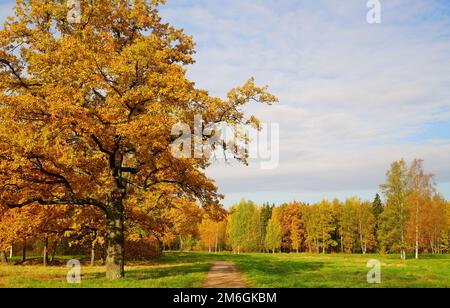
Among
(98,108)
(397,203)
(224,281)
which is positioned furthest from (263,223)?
(98,108)

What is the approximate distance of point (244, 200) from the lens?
12406 centimetres

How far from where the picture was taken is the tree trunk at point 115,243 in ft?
71.9

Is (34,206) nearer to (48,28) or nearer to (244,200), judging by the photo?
(48,28)

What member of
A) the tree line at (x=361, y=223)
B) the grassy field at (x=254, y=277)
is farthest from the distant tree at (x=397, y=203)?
the grassy field at (x=254, y=277)

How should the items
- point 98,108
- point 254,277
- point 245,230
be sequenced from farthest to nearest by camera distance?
point 245,230 < point 254,277 < point 98,108

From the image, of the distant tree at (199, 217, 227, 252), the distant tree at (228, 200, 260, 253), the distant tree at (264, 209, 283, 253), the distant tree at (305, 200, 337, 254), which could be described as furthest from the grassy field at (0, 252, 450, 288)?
the distant tree at (199, 217, 227, 252)

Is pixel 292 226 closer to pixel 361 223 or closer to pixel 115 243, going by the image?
pixel 361 223

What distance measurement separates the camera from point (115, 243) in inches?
880

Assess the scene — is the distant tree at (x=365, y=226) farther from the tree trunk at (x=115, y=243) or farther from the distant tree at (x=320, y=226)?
the tree trunk at (x=115, y=243)

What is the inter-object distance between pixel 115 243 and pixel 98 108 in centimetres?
749

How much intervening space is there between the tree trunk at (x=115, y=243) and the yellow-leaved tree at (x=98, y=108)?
53 mm

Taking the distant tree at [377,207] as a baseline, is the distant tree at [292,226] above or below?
below
